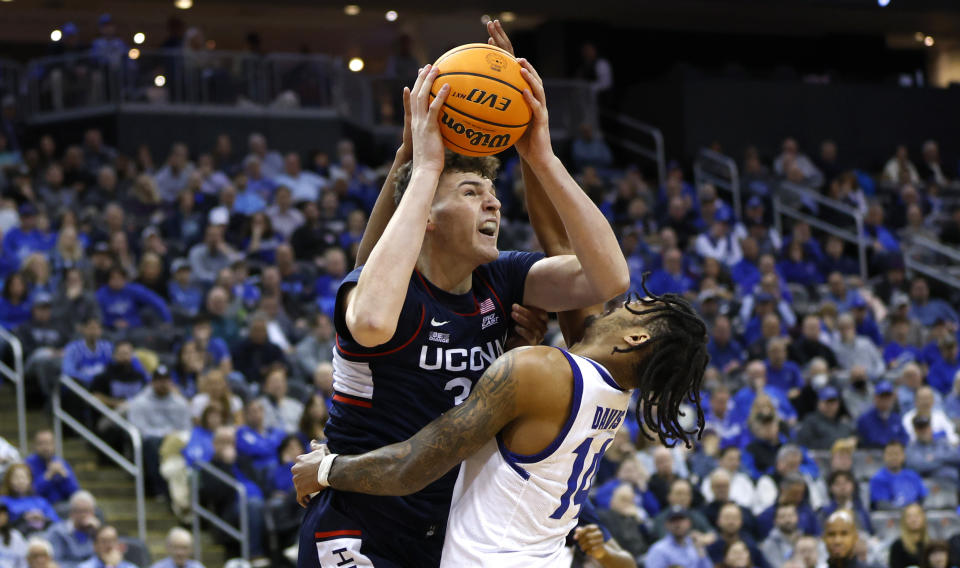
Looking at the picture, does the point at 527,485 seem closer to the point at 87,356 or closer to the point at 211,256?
the point at 87,356

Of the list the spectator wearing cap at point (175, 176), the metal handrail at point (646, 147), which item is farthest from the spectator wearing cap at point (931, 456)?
the spectator wearing cap at point (175, 176)

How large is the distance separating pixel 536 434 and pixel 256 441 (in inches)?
299

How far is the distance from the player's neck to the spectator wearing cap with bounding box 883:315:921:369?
1217 cm

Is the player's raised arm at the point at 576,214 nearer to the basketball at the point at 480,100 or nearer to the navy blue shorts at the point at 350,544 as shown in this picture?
the basketball at the point at 480,100

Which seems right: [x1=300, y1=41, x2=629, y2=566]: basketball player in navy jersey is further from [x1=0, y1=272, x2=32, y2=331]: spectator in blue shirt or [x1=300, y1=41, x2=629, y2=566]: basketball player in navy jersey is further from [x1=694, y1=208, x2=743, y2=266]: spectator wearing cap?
[x1=694, y1=208, x2=743, y2=266]: spectator wearing cap

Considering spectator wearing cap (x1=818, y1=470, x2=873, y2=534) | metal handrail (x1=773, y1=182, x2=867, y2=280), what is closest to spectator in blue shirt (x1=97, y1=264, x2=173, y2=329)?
spectator wearing cap (x1=818, y1=470, x2=873, y2=534)

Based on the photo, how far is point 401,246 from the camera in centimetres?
393

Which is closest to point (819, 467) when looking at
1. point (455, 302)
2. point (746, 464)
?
point (746, 464)

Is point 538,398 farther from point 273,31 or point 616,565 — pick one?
point 273,31

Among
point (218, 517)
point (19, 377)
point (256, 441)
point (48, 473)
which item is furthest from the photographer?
point (19, 377)

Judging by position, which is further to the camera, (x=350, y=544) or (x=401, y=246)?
(x=350, y=544)

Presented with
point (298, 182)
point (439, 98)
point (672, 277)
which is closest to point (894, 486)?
point (672, 277)

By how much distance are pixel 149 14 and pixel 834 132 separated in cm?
A: 1188

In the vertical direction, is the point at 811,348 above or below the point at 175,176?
below
